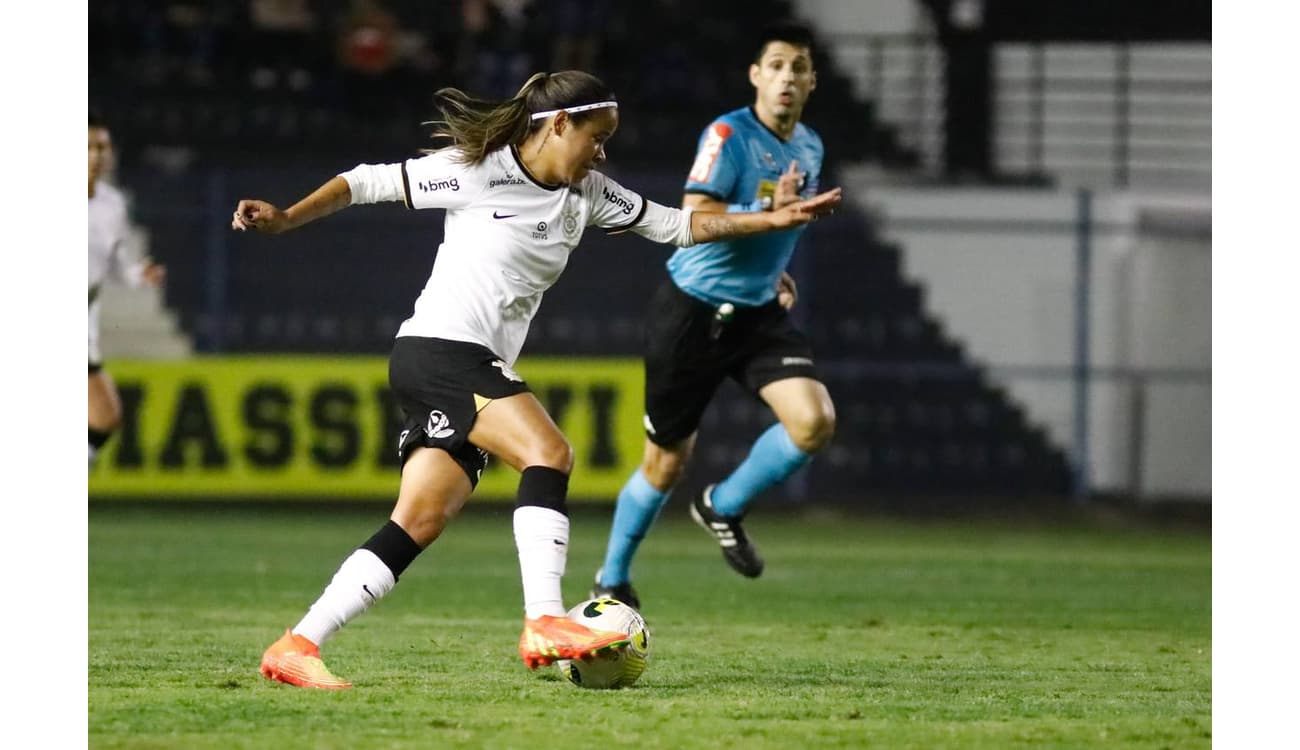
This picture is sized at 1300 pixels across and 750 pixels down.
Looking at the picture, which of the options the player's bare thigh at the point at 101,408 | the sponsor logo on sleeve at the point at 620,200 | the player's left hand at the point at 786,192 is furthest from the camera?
the player's bare thigh at the point at 101,408

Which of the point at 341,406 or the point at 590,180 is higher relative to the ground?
the point at 590,180

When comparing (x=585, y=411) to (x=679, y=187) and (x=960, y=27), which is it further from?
(x=960, y=27)

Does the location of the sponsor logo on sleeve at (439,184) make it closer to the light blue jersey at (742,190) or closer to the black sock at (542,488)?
the black sock at (542,488)

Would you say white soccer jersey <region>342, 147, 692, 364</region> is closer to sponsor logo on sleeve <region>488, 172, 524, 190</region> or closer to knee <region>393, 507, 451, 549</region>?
sponsor logo on sleeve <region>488, 172, 524, 190</region>

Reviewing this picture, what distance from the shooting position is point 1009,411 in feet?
58.2

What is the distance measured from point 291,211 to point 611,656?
1677 mm

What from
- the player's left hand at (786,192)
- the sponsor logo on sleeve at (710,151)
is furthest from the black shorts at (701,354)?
the player's left hand at (786,192)

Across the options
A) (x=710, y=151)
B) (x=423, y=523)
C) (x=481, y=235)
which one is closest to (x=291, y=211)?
(x=481, y=235)

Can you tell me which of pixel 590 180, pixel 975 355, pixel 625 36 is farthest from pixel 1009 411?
pixel 590 180

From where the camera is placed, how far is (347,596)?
600 cm

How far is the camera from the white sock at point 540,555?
594cm

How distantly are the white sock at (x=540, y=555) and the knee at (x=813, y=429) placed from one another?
94.0 inches

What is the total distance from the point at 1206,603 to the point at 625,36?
12247 mm
